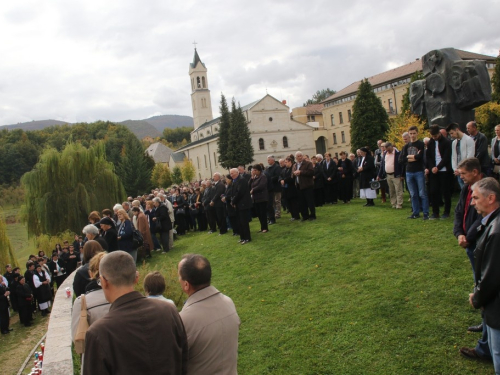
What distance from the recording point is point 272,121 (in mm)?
74812

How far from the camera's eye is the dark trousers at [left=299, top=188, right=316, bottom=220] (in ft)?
40.2

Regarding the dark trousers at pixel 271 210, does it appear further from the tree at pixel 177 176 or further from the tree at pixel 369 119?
the tree at pixel 177 176

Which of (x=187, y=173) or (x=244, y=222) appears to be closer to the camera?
(x=244, y=222)

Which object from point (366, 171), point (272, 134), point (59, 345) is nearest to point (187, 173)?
point (272, 134)

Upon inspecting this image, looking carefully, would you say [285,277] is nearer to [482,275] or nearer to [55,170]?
[482,275]

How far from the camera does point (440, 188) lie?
9305 millimetres

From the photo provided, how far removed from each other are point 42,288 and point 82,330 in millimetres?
13311

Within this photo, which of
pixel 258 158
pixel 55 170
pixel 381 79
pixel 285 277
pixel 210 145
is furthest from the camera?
pixel 210 145

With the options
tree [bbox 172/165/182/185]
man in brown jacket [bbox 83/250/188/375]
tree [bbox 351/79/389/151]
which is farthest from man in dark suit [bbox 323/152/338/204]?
tree [bbox 172/165/182/185]

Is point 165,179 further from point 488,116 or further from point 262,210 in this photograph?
point 262,210

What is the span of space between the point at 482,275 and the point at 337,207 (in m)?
10.8

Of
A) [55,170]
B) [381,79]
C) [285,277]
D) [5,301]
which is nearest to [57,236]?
[55,170]

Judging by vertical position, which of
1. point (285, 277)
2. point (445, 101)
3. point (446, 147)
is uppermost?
point (445, 101)

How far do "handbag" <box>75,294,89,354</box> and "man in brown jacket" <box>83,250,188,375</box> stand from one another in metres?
0.96
